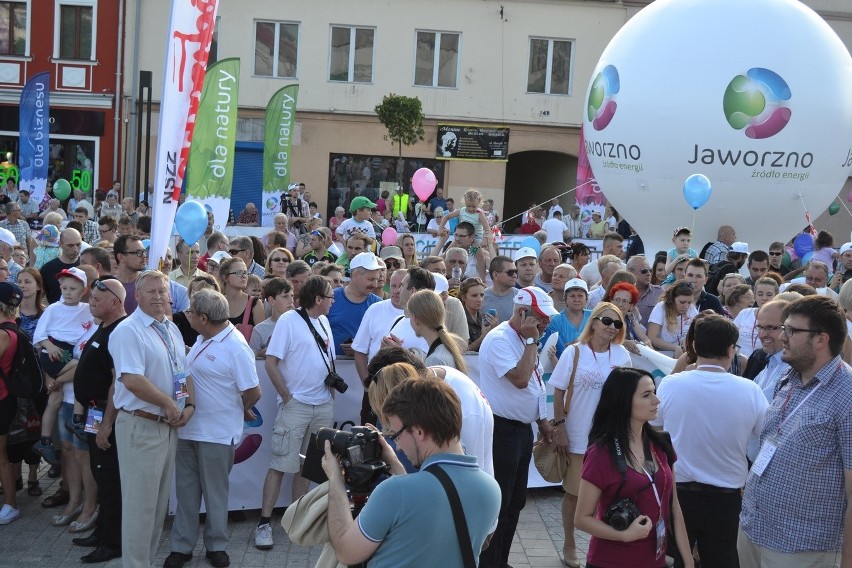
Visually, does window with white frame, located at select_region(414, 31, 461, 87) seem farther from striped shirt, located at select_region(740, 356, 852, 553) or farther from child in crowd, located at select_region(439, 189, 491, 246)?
striped shirt, located at select_region(740, 356, 852, 553)

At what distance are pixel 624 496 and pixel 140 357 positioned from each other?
3.08 m

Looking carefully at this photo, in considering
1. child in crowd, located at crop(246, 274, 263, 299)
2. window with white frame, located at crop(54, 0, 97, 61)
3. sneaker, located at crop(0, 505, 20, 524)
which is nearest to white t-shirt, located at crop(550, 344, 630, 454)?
child in crowd, located at crop(246, 274, 263, 299)

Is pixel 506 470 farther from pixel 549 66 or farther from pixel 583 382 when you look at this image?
pixel 549 66

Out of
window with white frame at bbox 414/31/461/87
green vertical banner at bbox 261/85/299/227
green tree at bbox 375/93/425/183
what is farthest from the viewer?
window with white frame at bbox 414/31/461/87

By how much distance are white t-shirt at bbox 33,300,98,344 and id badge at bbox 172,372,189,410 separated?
5.42ft

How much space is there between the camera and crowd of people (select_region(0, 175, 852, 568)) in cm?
420

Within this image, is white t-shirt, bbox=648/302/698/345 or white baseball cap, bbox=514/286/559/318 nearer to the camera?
white baseball cap, bbox=514/286/559/318

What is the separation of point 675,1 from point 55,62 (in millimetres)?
22803

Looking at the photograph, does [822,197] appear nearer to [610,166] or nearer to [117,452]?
[610,166]

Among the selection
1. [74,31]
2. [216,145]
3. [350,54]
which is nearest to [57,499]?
[216,145]

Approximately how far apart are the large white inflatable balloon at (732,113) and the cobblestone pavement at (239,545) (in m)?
7.61

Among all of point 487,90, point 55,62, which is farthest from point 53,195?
point 487,90

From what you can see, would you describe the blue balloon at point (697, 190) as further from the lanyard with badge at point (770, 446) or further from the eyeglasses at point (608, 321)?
the lanyard with badge at point (770, 446)

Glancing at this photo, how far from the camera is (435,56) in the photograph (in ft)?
106
